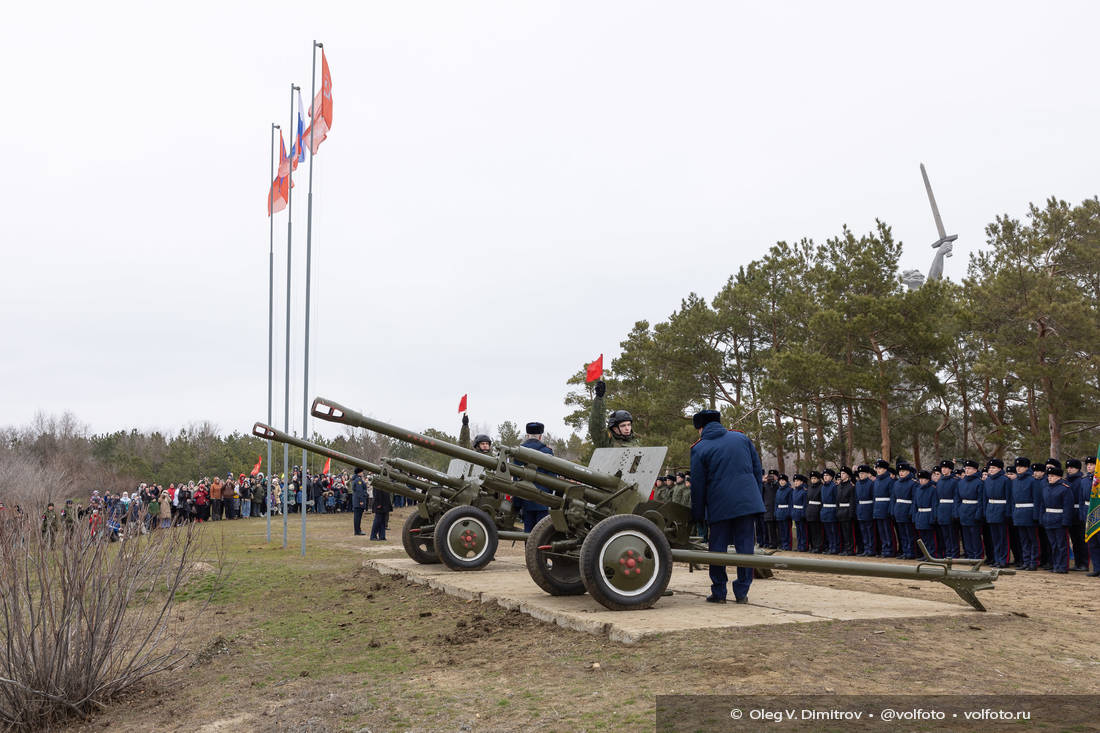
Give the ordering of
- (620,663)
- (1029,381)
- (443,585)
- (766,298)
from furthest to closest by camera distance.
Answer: (766,298) < (1029,381) < (443,585) < (620,663)

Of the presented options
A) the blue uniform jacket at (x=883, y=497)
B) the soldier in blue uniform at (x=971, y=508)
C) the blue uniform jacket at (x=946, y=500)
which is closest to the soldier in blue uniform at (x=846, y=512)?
the blue uniform jacket at (x=883, y=497)

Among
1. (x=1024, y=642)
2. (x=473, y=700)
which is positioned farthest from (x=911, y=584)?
(x=473, y=700)

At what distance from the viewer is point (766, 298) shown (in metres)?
36.8

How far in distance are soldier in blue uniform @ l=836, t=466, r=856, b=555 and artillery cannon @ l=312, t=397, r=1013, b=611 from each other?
9377 millimetres

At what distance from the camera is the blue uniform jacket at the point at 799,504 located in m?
19.1

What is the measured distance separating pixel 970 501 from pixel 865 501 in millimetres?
2454

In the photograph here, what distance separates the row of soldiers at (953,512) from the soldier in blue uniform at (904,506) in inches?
0.7

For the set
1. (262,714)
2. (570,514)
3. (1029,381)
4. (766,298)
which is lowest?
(262,714)

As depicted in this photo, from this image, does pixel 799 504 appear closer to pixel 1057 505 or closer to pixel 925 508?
pixel 925 508

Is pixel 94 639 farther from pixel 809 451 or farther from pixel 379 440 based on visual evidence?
pixel 379 440

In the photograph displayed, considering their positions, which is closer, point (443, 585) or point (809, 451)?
point (443, 585)

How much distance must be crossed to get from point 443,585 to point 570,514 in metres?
2.77

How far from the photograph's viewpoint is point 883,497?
17078 mm

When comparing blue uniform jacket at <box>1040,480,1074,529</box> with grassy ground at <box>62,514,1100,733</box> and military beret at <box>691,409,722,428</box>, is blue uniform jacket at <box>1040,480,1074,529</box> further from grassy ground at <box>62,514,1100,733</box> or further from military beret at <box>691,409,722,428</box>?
military beret at <box>691,409,722,428</box>
